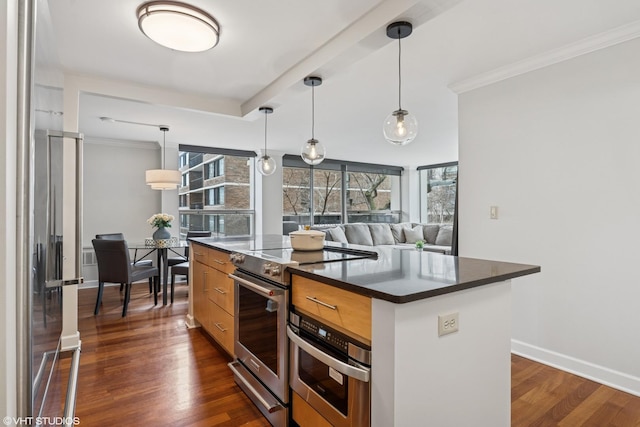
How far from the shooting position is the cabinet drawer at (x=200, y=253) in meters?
3.03

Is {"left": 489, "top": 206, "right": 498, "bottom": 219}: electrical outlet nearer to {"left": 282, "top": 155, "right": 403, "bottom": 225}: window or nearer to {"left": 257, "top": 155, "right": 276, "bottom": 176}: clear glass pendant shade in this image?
{"left": 257, "top": 155, "right": 276, "bottom": 176}: clear glass pendant shade

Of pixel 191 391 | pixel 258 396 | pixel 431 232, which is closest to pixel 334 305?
pixel 258 396

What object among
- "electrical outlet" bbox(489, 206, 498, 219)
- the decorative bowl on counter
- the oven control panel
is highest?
"electrical outlet" bbox(489, 206, 498, 219)

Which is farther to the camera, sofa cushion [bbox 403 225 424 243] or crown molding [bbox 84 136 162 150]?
sofa cushion [bbox 403 225 424 243]

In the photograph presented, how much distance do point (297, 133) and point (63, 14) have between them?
3.20 meters

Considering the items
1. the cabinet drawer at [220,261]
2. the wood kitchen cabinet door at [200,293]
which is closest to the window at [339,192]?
the wood kitchen cabinet door at [200,293]

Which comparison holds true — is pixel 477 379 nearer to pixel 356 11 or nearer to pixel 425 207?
pixel 356 11

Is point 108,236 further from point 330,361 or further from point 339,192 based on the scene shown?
point 339,192

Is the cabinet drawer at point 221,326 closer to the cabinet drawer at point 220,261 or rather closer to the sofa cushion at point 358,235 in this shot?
the cabinet drawer at point 220,261

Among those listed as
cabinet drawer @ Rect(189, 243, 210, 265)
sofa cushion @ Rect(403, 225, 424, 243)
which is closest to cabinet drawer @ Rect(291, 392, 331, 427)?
cabinet drawer @ Rect(189, 243, 210, 265)

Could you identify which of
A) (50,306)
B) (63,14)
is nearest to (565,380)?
(50,306)

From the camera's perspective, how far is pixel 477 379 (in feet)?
4.80

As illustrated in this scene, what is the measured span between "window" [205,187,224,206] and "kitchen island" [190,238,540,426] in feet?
15.7

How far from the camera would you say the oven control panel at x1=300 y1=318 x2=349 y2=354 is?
1.41 m
